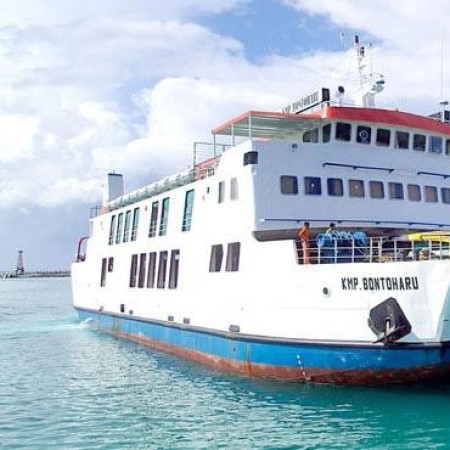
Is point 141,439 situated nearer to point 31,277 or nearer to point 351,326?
point 351,326

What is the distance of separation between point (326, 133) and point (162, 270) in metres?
6.68

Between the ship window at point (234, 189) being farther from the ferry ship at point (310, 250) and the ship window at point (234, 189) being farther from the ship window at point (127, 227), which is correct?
the ship window at point (127, 227)

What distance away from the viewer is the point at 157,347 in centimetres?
1969

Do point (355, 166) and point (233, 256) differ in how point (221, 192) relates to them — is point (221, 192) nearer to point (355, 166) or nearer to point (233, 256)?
point (233, 256)

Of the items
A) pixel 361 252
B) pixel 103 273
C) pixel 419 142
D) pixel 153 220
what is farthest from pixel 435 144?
pixel 103 273

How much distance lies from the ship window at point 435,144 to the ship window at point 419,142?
179mm

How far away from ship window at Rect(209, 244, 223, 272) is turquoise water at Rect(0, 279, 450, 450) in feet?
8.48

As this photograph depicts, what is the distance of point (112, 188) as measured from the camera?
3056 cm

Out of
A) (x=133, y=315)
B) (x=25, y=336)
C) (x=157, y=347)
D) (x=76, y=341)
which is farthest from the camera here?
(x=25, y=336)

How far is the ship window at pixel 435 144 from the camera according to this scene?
17.5 metres

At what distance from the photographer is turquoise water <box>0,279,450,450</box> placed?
10.3 m

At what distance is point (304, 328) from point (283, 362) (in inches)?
40.0

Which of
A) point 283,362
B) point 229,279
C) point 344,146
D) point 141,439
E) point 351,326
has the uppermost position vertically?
point 344,146

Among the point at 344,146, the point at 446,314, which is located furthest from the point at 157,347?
the point at 446,314
